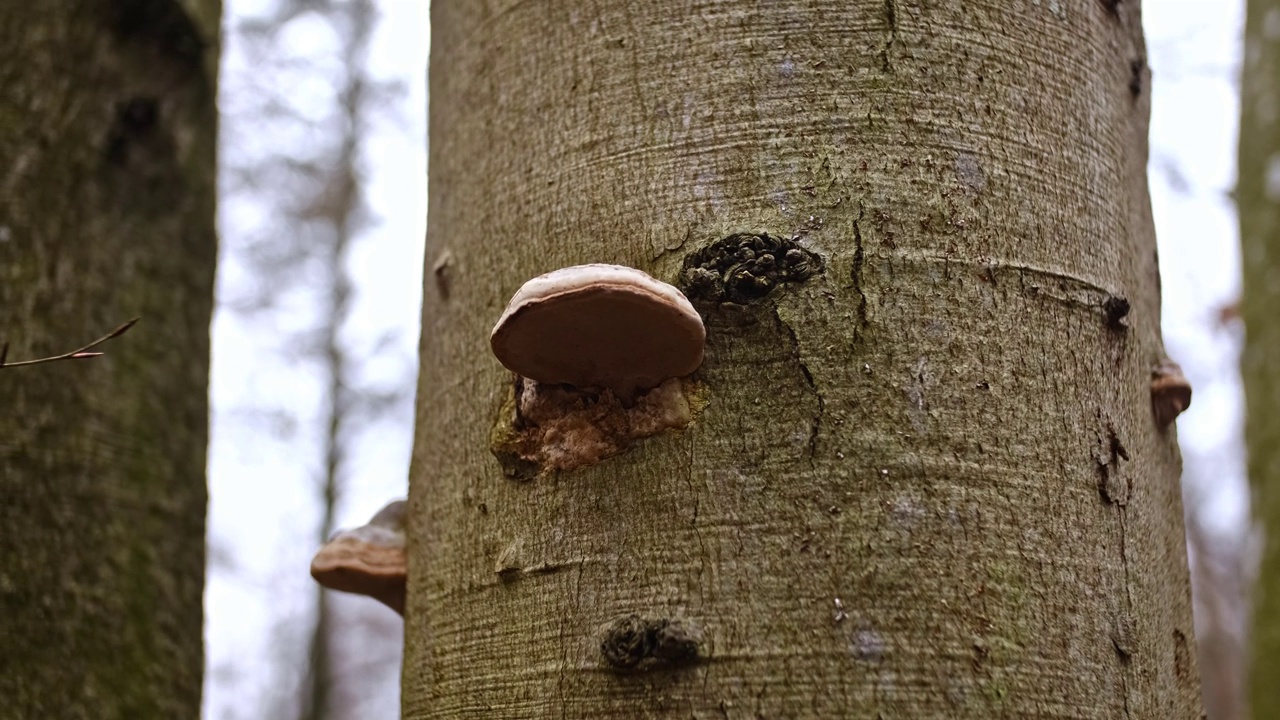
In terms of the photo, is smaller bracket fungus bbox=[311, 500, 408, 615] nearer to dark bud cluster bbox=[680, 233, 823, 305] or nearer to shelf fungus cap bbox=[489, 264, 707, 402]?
shelf fungus cap bbox=[489, 264, 707, 402]

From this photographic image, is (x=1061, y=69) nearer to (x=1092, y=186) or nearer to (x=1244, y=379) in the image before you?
(x=1092, y=186)

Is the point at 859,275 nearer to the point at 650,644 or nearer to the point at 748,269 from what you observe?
the point at 748,269

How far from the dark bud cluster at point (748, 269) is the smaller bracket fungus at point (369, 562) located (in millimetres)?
840

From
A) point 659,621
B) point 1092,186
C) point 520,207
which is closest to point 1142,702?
point 659,621

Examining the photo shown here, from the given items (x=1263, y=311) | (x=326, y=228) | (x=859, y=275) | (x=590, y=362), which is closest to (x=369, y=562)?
(x=590, y=362)

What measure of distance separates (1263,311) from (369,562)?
5220 mm

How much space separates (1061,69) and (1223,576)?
20732 mm

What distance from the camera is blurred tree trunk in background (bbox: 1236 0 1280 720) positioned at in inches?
196

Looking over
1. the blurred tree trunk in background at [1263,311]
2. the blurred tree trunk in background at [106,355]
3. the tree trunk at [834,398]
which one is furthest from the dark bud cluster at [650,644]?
the blurred tree trunk in background at [1263,311]

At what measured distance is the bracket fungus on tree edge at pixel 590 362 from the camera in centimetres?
139

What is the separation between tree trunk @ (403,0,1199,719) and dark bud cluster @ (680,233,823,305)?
1 cm

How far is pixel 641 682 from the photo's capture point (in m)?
1.42

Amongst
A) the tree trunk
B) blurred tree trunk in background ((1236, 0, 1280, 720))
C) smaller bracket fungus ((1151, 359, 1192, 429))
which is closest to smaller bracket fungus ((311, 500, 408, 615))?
the tree trunk

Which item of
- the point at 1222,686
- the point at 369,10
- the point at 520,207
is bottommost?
the point at 1222,686
